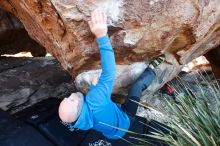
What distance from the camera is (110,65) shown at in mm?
3477

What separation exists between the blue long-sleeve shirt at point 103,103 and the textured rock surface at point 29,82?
1587 mm

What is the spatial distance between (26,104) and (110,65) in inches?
75.4

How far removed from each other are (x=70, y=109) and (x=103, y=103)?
373 millimetres

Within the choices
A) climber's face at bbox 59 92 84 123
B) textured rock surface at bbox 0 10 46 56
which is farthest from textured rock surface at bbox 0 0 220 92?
textured rock surface at bbox 0 10 46 56

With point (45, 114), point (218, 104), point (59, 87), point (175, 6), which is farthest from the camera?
point (59, 87)

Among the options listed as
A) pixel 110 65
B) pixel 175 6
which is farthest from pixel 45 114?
pixel 175 6

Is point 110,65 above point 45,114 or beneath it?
above

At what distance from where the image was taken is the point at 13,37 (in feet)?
23.2

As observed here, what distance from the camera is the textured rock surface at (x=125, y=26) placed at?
3.44 m

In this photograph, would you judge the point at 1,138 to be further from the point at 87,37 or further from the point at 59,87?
the point at 59,87

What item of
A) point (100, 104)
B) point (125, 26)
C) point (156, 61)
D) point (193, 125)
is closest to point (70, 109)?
point (100, 104)

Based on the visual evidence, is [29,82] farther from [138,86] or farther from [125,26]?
[125,26]

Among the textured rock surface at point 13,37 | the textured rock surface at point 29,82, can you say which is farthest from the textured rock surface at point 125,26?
the textured rock surface at point 13,37

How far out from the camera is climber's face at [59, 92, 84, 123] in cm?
331
